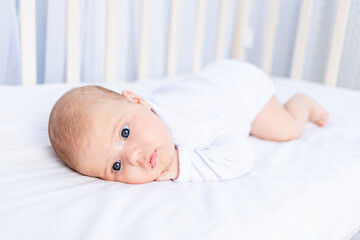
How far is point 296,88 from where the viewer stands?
143 cm

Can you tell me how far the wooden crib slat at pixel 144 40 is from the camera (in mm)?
1366

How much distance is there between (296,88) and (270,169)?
833 mm

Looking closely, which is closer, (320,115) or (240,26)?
(320,115)

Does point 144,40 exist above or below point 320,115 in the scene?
above

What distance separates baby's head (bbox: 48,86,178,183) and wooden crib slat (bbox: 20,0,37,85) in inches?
20.0

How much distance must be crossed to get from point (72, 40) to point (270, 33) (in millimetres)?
997

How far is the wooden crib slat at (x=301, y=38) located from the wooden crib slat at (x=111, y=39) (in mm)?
846

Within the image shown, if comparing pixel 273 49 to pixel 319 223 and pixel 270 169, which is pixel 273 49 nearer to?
pixel 270 169

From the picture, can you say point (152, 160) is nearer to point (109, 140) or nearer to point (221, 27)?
point (109, 140)

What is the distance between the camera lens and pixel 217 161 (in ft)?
2.17

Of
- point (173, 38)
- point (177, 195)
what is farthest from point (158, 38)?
point (177, 195)

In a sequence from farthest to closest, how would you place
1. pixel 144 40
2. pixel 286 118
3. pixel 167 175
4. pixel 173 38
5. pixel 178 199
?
pixel 173 38 < pixel 144 40 < pixel 286 118 < pixel 167 175 < pixel 178 199

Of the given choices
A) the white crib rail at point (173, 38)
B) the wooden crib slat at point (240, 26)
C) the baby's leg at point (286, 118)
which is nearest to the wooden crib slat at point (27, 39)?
the white crib rail at point (173, 38)

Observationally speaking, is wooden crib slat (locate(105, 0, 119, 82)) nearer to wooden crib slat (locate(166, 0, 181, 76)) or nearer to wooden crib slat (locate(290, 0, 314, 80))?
wooden crib slat (locate(166, 0, 181, 76))
